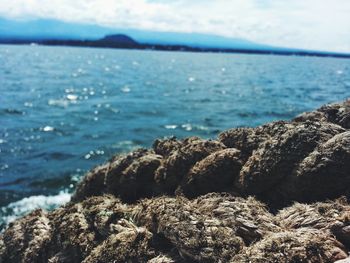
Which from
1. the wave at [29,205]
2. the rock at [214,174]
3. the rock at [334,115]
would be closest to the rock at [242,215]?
the rock at [214,174]

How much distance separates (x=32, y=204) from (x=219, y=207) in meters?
14.8

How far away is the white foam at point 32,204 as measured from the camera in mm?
19234

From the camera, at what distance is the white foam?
19.2m

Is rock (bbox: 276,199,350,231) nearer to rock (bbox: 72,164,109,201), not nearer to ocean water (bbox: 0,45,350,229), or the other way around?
rock (bbox: 72,164,109,201)

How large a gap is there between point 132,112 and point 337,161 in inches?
1455

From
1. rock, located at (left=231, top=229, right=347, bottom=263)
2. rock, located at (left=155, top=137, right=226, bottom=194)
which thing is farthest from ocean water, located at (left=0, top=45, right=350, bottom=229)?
rock, located at (left=231, top=229, right=347, bottom=263)

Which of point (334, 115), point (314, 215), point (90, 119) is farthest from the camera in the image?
point (90, 119)

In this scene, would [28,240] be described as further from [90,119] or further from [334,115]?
[90,119]

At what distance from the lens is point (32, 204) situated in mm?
20391

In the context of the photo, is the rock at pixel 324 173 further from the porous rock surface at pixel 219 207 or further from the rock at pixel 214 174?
the rock at pixel 214 174

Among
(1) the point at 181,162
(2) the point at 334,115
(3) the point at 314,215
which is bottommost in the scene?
(1) the point at 181,162

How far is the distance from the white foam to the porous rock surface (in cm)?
855

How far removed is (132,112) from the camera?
44469 mm

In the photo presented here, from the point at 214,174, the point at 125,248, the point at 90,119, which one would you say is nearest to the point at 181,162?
the point at 214,174
